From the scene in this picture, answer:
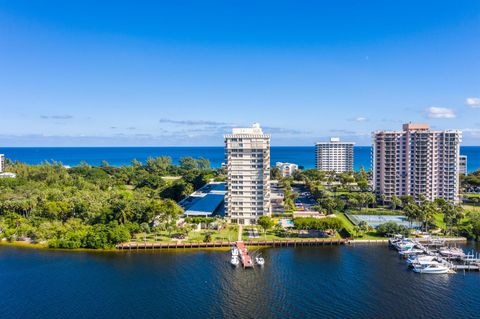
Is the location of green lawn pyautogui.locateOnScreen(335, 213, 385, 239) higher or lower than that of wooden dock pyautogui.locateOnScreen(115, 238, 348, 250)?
higher

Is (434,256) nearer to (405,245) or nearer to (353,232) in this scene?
(405,245)

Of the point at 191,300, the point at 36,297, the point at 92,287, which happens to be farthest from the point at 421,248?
the point at 36,297

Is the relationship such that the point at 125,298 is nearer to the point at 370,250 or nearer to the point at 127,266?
the point at 127,266

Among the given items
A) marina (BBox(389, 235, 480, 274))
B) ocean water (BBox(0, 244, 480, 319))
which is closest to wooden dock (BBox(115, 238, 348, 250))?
ocean water (BBox(0, 244, 480, 319))

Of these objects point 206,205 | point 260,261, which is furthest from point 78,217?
point 260,261

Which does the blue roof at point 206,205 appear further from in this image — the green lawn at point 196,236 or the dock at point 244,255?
the dock at point 244,255

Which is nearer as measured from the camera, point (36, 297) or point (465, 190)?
point (36, 297)

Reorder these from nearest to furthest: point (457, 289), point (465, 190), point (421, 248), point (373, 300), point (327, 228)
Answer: point (373, 300) → point (457, 289) → point (421, 248) → point (327, 228) → point (465, 190)

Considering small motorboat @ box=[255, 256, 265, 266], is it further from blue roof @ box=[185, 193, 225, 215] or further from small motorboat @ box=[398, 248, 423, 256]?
blue roof @ box=[185, 193, 225, 215]
